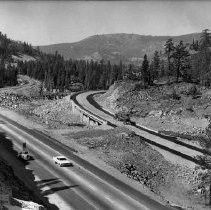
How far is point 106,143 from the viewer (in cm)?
8319

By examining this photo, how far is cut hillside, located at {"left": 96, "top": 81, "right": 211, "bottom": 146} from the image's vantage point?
349 ft

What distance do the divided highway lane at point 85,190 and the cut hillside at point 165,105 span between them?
134 feet

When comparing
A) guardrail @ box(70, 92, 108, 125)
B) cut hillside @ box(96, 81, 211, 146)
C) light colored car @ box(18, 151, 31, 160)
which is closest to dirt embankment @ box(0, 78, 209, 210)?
guardrail @ box(70, 92, 108, 125)

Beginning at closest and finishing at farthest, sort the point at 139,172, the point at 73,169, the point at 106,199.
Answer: the point at 106,199 < the point at 73,169 < the point at 139,172

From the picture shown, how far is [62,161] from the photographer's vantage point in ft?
216

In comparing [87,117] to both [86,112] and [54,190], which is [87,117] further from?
[54,190]

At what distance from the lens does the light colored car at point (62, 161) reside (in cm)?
6519

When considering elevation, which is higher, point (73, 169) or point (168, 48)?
point (168, 48)

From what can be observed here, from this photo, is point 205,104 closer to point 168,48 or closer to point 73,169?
point 168,48

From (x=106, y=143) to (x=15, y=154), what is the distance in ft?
58.2

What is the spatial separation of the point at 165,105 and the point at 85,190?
65.4 metres

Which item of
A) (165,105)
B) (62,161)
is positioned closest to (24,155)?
(62,161)

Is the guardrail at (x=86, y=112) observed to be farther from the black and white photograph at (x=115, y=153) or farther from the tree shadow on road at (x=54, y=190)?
the tree shadow on road at (x=54, y=190)

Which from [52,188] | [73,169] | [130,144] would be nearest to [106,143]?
[130,144]
